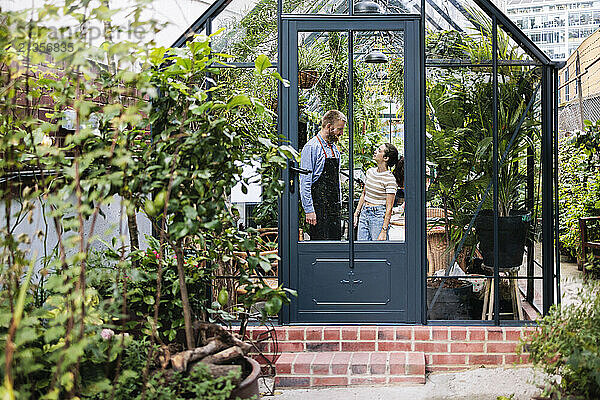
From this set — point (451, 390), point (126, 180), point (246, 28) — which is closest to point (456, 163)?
point (451, 390)

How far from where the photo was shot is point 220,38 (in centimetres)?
492

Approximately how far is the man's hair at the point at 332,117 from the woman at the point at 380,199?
1.12 feet

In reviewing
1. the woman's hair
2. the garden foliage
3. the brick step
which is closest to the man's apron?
the woman's hair

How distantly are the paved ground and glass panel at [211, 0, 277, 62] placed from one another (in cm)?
235

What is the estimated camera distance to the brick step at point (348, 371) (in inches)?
173

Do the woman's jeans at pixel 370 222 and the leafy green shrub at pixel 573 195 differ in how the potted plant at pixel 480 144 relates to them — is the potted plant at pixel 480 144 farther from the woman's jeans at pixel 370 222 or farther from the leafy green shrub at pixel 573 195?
the leafy green shrub at pixel 573 195

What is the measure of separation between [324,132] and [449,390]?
193 centimetres

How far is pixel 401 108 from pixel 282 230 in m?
1.21

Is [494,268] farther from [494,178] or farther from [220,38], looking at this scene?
[220,38]

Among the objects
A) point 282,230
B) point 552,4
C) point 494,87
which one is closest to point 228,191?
point 282,230

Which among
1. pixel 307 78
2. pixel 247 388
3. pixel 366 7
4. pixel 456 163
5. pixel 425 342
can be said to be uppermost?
pixel 366 7

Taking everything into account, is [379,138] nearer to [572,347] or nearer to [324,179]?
[324,179]

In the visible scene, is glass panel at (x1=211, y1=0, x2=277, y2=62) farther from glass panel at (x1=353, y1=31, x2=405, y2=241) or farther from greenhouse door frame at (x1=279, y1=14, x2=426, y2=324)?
glass panel at (x1=353, y1=31, x2=405, y2=241)

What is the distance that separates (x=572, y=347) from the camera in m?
2.63
